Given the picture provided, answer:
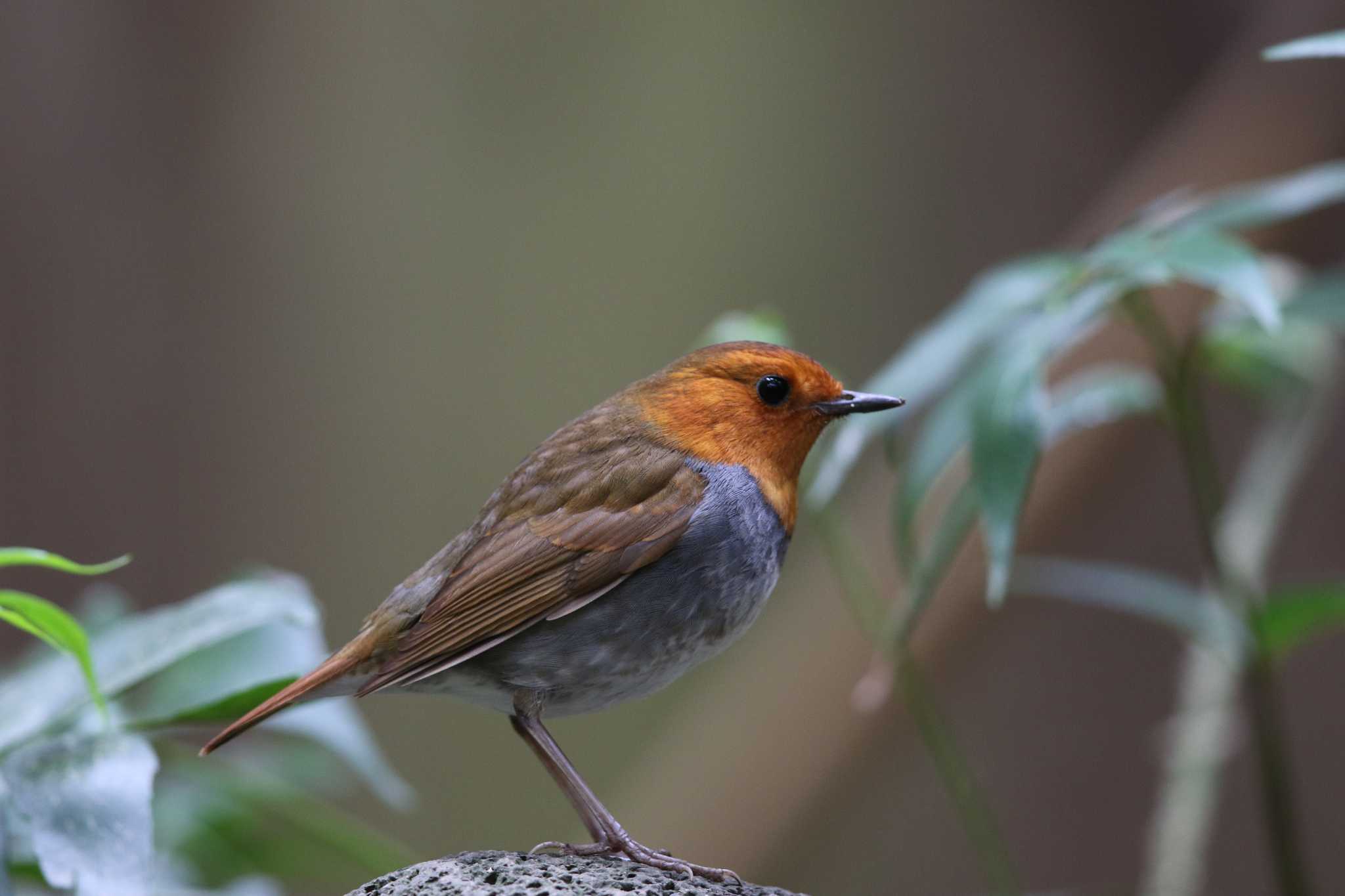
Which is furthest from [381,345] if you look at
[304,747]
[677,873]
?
[677,873]

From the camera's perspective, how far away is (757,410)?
6.79ft

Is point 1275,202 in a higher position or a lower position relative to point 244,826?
higher

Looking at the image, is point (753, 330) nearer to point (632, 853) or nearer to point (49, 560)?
point (632, 853)

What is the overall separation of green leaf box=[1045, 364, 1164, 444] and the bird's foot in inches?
40.4

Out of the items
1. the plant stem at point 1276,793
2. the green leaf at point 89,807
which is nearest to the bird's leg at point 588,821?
the green leaf at point 89,807

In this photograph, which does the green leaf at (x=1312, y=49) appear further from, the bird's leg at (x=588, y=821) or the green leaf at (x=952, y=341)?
the bird's leg at (x=588, y=821)

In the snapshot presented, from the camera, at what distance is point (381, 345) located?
5992 mm

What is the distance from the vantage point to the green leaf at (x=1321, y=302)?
213 centimetres

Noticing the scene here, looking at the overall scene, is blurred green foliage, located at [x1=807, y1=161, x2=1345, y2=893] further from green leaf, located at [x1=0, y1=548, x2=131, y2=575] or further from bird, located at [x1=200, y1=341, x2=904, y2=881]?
green leaf, located at [x1=0, y1=548, x2=131, y2=575]

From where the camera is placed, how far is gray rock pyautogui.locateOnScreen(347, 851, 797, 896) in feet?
4.61

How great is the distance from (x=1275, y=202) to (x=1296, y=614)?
2.08ft

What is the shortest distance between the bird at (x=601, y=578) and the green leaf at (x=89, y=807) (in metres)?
0.15

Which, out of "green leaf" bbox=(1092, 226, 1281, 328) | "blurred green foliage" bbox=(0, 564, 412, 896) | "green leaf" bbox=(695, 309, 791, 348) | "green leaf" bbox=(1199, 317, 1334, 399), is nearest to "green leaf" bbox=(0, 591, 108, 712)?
"blurred green foliage" bbox=(0, 564, 412, 896)

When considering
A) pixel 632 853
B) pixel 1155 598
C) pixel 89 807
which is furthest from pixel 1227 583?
pixel 89 807
